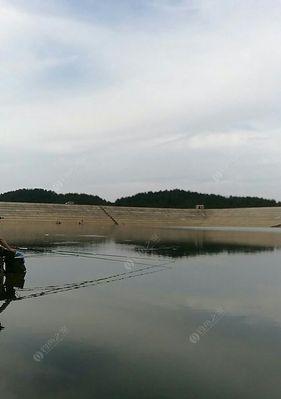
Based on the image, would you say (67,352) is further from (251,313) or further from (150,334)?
(251,313)

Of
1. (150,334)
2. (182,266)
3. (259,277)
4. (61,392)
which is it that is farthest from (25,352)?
(182,266)

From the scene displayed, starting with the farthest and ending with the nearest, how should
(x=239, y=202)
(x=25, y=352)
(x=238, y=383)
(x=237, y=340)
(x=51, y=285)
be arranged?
1. (x=239, y=202)
2. (x=51, y=285)
3. (x=237, y=340)
4. (x=25, y=352)
5. (x=238, y=383)

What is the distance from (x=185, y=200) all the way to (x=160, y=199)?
9652mm

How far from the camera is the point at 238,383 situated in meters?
9.94

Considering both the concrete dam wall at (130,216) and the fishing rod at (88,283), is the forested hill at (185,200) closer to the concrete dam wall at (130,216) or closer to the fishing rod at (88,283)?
the concrete dam wall at (130,216)

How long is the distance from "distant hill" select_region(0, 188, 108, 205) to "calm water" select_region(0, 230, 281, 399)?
452ft

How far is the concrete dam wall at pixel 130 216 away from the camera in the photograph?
101 metres

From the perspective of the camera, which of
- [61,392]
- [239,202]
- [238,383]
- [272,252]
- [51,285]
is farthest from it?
[239,202]

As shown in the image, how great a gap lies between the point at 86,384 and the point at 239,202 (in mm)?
175493

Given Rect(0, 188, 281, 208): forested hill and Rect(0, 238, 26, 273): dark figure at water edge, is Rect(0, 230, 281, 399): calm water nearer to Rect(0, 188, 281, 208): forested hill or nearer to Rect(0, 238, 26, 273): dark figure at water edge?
Rect(0, 238, 26, 273): dark figure at water edge

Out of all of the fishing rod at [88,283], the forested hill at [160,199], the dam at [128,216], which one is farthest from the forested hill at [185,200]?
the fishing rod at [88,283]

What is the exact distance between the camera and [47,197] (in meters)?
167

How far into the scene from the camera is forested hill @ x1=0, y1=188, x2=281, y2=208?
549ft

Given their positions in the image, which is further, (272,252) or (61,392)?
(272,252)
